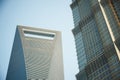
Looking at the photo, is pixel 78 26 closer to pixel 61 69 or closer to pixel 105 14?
pixel 105 14

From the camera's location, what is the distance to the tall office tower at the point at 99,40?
10844 cm

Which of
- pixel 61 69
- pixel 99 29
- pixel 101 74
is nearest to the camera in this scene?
pixel 101 74

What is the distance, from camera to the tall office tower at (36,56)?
555 feet

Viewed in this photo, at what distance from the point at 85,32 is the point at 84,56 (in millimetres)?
17663

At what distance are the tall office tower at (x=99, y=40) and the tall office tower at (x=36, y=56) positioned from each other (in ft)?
114

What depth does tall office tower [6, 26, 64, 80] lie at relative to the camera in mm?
169125

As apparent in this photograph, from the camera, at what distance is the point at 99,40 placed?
127 metres

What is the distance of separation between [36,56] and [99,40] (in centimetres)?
6427

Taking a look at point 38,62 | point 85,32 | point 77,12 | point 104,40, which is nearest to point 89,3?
point 77,12

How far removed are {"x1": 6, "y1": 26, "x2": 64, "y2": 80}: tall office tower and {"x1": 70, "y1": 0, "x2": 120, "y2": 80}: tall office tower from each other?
3488 centimetres

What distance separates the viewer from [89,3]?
154375 mm

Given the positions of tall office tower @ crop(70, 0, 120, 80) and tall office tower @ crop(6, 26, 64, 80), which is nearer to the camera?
tall office tower @ crop(70, 0, 120, 80)

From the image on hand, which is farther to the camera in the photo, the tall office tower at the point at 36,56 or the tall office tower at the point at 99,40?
the tall office tower at the point at 36,56

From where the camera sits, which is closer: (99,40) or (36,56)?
(99,40)
